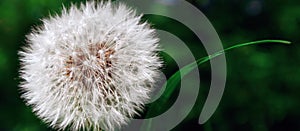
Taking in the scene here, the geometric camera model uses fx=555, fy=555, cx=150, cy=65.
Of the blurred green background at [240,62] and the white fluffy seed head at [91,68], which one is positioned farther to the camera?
the blurred green background at [240,62]

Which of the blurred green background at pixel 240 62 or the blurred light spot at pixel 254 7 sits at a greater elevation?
the blurred light spot at pixel 254 7

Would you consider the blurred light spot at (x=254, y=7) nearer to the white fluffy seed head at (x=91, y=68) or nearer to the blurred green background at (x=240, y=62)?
the blurred green background at (x=240, y=62)

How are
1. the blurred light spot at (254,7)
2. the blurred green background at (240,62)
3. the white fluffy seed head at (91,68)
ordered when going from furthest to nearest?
the blurred light spot at (254,7)
the blurred green background at (240,62)
the white fluffy seed head at (91,68)

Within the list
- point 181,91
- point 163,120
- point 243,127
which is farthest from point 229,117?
point 163,120

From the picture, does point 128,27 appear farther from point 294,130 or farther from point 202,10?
point 294,130

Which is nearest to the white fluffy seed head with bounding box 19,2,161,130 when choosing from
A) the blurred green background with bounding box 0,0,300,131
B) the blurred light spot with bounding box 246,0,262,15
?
the blurred green background with bounding box 0,0,300,131

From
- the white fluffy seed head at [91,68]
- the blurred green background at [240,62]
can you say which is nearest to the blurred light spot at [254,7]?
the blurred green background at [240,62]

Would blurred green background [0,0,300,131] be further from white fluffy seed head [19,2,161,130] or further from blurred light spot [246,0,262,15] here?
white fluffy seed head [19,2,161,130]
